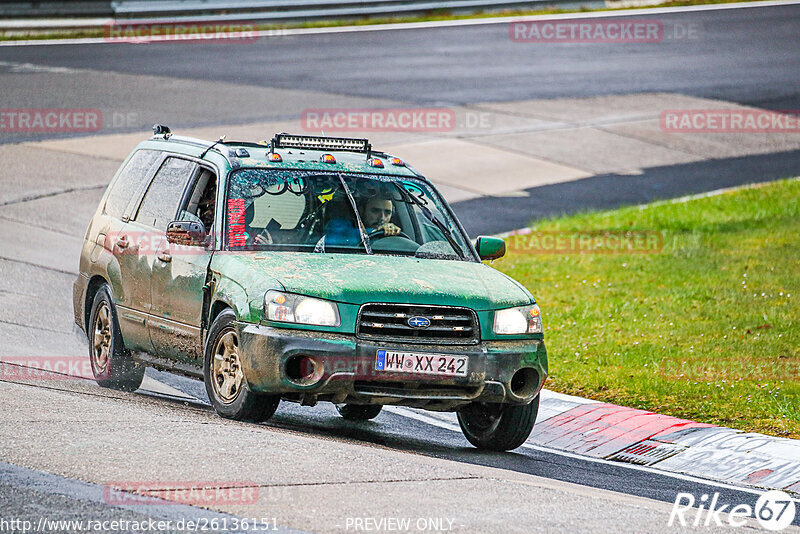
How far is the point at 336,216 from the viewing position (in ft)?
30.3

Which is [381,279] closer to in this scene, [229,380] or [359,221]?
[359,221]

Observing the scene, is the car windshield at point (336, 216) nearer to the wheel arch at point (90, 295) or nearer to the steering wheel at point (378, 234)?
the steering wheel at point (378, 234)

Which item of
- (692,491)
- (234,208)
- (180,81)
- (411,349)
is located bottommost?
(692,491)

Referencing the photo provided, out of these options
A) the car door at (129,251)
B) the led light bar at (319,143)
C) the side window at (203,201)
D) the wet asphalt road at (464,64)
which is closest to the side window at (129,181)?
the car door at (129,251)

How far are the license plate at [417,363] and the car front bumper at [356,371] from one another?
0.02 m

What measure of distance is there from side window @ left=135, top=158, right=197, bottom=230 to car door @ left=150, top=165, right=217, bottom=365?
14 centimetres

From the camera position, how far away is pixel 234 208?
909 cm

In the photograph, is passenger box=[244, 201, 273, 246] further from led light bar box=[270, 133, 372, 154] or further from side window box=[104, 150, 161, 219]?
side window box=[104, 150, 161, 219]

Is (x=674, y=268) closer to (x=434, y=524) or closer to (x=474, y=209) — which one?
(x=474, y=209)

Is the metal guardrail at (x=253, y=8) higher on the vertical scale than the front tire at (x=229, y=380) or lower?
higher

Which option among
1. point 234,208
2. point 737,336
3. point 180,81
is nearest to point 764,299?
point 737,336

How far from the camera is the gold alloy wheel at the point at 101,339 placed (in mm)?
10133

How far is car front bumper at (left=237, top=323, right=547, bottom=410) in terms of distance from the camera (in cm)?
807

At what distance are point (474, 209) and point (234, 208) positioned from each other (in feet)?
33.3
